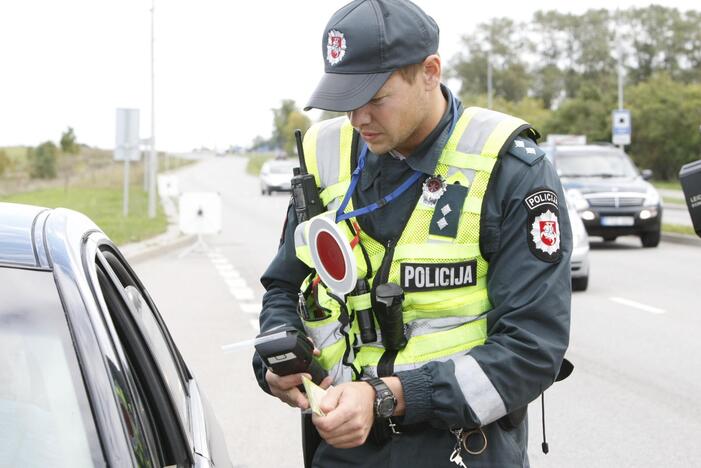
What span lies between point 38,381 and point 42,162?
78308 millimetres

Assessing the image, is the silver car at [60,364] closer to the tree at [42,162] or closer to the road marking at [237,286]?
the road marking at [237,286]

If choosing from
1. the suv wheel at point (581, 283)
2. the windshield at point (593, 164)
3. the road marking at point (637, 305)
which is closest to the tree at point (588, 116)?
the windshield at point (593, 164)

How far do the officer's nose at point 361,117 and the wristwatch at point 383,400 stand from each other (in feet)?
1.85

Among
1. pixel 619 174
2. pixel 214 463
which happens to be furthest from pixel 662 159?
pixel 214 463

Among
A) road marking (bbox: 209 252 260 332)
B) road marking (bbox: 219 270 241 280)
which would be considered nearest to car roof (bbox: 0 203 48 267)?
road marking (bbox: 209 252 260 332)

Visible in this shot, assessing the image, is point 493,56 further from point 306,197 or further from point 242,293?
point 306,197

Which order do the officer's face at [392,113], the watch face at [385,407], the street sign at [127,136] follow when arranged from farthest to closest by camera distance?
the street sign at [127,136]
the officer's face at [392,113]
the watch face at [385,407]

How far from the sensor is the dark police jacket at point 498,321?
2.45 meters

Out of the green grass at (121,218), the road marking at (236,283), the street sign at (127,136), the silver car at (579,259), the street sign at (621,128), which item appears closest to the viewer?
the silver car at (579,259)

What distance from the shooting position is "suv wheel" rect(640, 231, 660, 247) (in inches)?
782

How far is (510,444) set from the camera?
2600mm

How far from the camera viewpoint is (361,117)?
2553 millimetres

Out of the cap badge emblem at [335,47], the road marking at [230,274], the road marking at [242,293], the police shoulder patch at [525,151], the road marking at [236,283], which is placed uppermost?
the cap badge emblem at [335,47]

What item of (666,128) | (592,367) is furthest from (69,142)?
(592,367)
